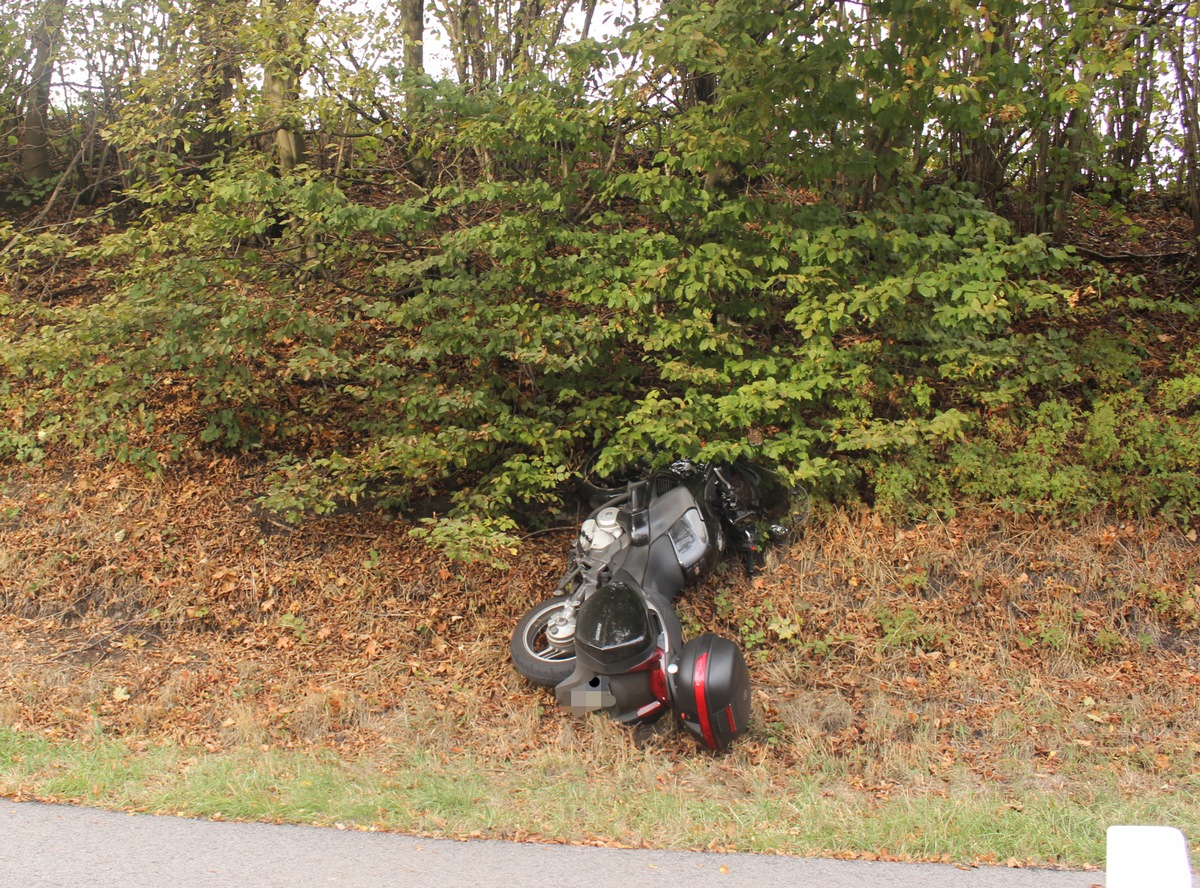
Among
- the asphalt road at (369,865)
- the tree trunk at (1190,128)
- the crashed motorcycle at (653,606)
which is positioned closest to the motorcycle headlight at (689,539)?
the crashed motorcycle at (653,606)

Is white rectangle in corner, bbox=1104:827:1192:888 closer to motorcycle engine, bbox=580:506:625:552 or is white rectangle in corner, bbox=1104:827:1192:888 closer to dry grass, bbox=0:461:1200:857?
dry grass, bbox=0:461:1200:857

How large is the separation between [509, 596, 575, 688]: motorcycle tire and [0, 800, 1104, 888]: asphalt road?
2.06 m

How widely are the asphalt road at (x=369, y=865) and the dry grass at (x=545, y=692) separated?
357 millimetres

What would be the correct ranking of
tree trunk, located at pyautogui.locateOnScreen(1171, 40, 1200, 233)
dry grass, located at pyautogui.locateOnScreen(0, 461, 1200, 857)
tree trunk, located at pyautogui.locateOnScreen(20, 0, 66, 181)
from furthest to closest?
tree trunk, located at pyautogui.locateOnScreen(20, 0, 66, 181) < tree trunk, located at pyautogui.locateOnScreen(1171, 40, 1200, 233) < dry grass, located at pyautogui.locateOnScreen(0, 461, 1200, 857)

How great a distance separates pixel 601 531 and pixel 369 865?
3.10 m

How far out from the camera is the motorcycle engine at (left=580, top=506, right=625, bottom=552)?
7.05 meters

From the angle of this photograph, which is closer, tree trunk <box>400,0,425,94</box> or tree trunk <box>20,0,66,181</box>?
tree trunk <box>400,0,425,94</box>

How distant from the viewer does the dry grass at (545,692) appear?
6.02m

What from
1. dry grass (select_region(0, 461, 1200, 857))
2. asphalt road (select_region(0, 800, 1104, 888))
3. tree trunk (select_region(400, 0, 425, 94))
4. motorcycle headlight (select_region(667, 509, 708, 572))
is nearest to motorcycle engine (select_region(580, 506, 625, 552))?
motorcycle headlight (select_region(667, 509, 708, 572))

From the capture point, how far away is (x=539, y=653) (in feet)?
23.0

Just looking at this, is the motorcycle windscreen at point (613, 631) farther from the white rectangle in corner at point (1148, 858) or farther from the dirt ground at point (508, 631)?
the white rectangle in corner at point (1148, 858)

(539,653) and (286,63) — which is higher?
(286,63)

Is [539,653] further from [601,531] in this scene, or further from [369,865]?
[369,865]

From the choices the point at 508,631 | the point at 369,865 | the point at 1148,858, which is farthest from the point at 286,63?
the point at 1148,858
